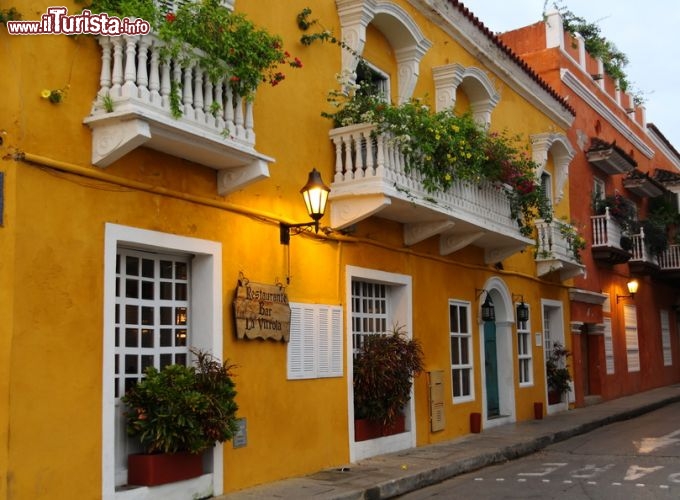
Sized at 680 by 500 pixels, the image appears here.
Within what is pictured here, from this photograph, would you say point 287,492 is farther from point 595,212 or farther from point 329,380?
point 595,212

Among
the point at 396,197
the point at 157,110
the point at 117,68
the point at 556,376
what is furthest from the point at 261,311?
the point at 556,376

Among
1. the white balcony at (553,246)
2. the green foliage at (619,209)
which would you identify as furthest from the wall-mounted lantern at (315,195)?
the green foliage at (619,209)

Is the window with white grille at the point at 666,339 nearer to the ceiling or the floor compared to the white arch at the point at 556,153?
nearer to the floor

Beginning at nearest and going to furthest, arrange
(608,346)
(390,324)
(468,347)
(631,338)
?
(390,324)
(468,347)
(608,346)
(631,338)

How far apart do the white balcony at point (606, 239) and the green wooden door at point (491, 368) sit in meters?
6.70

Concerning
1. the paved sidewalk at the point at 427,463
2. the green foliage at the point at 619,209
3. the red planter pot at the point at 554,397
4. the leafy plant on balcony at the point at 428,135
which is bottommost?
the paved sidewalk at the point at 427,463

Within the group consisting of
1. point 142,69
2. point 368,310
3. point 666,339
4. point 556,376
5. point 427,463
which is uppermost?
point 142,69

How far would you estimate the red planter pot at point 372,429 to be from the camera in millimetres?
10734

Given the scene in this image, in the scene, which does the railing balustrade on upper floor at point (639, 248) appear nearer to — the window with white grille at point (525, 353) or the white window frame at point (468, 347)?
the window with white grille at point (525, 353)

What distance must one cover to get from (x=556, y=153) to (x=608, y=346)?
599 cm

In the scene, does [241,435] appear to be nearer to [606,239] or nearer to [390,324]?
[390,324]

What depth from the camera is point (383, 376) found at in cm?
1084

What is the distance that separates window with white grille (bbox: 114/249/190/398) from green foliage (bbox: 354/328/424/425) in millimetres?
3165

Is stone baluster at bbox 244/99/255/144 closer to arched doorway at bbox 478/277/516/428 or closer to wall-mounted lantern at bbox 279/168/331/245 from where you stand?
wall-mounted lantern at bbox 279/168/331/245
